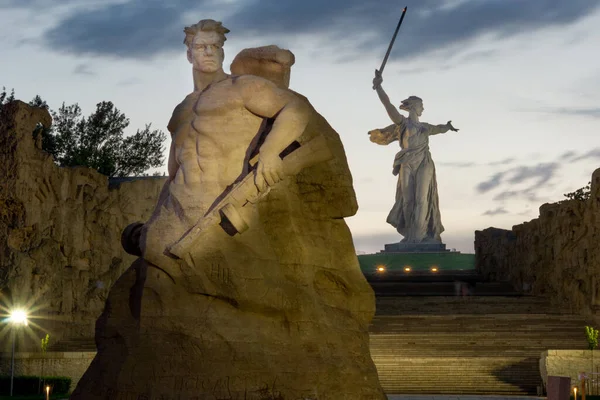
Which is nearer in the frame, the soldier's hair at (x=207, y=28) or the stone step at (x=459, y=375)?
the soldier's hair at (x=207, y=28)

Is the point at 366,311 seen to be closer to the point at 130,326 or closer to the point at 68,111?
the point at 130,326

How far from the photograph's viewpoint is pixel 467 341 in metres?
23.5

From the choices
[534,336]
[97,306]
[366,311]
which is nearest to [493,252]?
[534,336]

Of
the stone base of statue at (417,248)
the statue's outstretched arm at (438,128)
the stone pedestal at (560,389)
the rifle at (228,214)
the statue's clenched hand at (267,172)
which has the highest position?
the statue's outstretched arm at (438,128)

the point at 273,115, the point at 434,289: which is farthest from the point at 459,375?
the point at 273,115

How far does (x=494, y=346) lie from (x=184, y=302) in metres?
14.4

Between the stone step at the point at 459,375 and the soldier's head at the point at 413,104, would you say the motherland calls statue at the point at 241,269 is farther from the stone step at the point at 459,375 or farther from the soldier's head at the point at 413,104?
the soldier's head at the point at 413,104

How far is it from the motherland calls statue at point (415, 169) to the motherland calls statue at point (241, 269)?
28414 millimetres

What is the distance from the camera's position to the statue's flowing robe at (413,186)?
39.1 metres

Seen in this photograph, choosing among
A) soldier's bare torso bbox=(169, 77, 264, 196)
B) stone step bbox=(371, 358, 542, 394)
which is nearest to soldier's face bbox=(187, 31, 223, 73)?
soldier's bare torso bbox=(169, 77, 264, 196)

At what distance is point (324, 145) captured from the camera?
10.6 meters

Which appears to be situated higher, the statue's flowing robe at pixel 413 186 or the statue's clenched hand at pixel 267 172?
the statue's flowing robe at pixel 413 186

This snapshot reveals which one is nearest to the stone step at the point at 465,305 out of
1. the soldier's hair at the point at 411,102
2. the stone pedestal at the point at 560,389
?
the soldier's hair at the point at 411,102

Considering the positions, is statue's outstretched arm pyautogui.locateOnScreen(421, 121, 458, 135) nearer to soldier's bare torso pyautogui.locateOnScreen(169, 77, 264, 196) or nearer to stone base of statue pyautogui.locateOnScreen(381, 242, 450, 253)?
stone base of statue pyautogui.locateOnScreen(381, 242, 450, 253)
